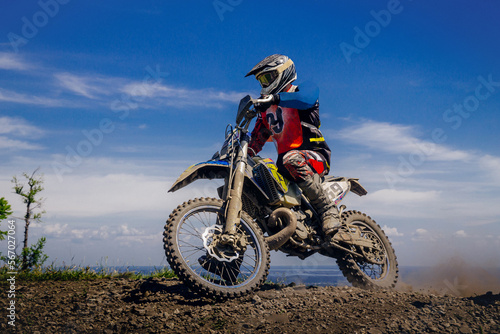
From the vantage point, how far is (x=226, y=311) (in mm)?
5570

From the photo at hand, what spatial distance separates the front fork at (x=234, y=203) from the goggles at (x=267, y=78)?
157 cm

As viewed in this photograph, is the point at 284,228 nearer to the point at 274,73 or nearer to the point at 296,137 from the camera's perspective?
the point at 296,137

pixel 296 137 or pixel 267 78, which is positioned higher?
pixel 267 78

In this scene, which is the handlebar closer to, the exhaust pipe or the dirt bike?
the dirt bike

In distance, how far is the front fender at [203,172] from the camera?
6.25 meters

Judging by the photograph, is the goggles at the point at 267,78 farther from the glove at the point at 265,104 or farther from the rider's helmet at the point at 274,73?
the glove at the point at 265,104

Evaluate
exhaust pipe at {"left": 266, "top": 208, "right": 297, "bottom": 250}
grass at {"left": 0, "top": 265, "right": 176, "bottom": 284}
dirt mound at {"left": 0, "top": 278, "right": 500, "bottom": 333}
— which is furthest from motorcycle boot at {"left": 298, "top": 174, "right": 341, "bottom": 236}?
grass at {"left": 0, "top": 265, "right": 176, "bottom": 284}

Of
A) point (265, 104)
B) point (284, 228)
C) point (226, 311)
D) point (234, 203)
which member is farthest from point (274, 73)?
point (226, 311)

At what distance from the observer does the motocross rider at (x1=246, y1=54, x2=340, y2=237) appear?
739cm

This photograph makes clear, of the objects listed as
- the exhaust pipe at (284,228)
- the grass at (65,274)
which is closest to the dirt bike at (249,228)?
the exhaust pipe at (284,228)

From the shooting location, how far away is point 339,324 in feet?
18.0

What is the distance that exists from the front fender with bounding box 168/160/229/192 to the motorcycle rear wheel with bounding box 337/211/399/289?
3369 millimetres

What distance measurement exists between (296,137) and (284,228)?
5.72 ft

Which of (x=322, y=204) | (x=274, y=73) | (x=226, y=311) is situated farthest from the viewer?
(x=322, y=204)
